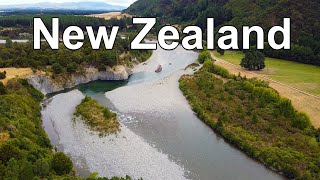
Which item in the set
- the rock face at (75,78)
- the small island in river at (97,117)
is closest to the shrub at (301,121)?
the small island in river at (97,117)

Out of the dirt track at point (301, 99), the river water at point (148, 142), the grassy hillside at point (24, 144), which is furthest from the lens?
the dirt track at point (301, 99)

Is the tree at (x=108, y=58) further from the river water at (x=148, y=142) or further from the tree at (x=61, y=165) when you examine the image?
the tree at (x=61, y=165)

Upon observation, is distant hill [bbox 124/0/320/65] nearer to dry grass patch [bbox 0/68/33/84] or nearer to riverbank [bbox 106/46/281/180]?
riverbank [bbox 106/46/281/180]

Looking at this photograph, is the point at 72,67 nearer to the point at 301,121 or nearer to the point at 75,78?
the point at 75,78

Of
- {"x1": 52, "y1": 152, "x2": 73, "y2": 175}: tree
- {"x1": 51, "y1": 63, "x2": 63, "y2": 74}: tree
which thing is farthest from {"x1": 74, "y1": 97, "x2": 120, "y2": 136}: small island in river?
{"x1": 51, "y1": 63, "x2": 63, "y2": 74}: tree

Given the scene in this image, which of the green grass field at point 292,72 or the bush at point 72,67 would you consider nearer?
the green grass field at point 292,72

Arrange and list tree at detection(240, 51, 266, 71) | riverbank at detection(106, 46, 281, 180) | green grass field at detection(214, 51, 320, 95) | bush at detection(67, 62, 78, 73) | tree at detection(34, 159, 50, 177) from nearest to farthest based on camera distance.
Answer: tree at detection(34, 159, 50, 177), riverbank at detection(106, 46, 281, 180), green grass field at detection(214, 51, 320, 95), bush at detection(67, 62, 78, 73), tree at detection(240, 51, 266, 71)
